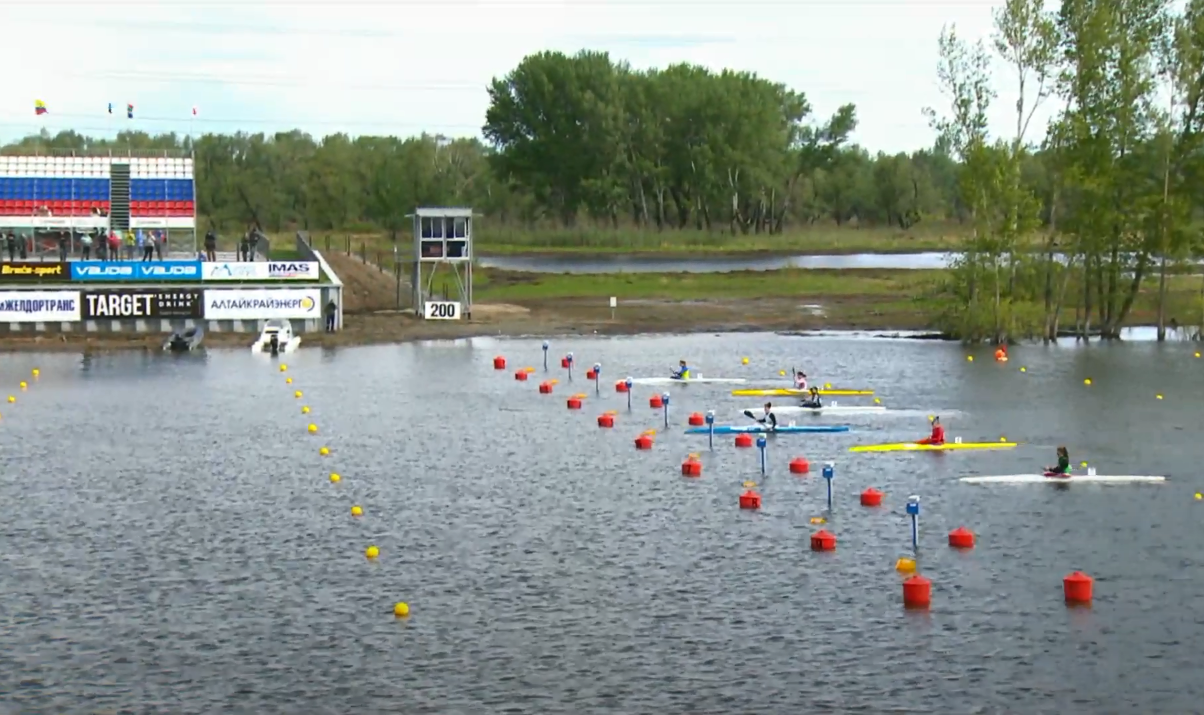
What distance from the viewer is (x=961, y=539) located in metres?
29.2

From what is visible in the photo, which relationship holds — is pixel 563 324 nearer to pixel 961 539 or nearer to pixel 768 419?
pixel 768 419

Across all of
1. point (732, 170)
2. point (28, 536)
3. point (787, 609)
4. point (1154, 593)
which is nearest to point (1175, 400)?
point (1154, 593)

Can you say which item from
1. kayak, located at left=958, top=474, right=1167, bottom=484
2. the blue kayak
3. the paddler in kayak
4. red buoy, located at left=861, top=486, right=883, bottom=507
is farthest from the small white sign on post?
red buoy, located at left=861, top=486, right=883, bottom=507

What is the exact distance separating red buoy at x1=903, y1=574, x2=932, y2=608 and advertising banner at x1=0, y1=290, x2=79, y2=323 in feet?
172

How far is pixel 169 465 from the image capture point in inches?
1549

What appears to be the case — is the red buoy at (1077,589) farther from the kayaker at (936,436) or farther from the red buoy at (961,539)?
the kayaker at (936,436)

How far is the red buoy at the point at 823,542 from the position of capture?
28938 millimetres

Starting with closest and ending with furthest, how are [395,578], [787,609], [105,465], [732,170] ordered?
[787,609] → [395,578] → [105,465] → [732,170]

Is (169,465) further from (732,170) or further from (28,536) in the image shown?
(732,170)

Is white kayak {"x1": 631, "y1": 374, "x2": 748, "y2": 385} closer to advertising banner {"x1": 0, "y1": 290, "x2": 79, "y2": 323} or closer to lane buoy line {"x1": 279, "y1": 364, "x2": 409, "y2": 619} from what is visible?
lane buoy line {"x1": 279, "y1": 364, "x2": 409, "y2": 619}

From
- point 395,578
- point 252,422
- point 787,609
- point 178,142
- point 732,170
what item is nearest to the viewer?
point 787,609

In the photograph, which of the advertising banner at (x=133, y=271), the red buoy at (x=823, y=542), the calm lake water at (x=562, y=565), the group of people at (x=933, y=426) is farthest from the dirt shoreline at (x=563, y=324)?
the red buoy at (x=823, y=542)

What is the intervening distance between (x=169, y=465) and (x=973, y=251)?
42.2 meters

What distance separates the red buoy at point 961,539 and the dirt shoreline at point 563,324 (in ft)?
143
